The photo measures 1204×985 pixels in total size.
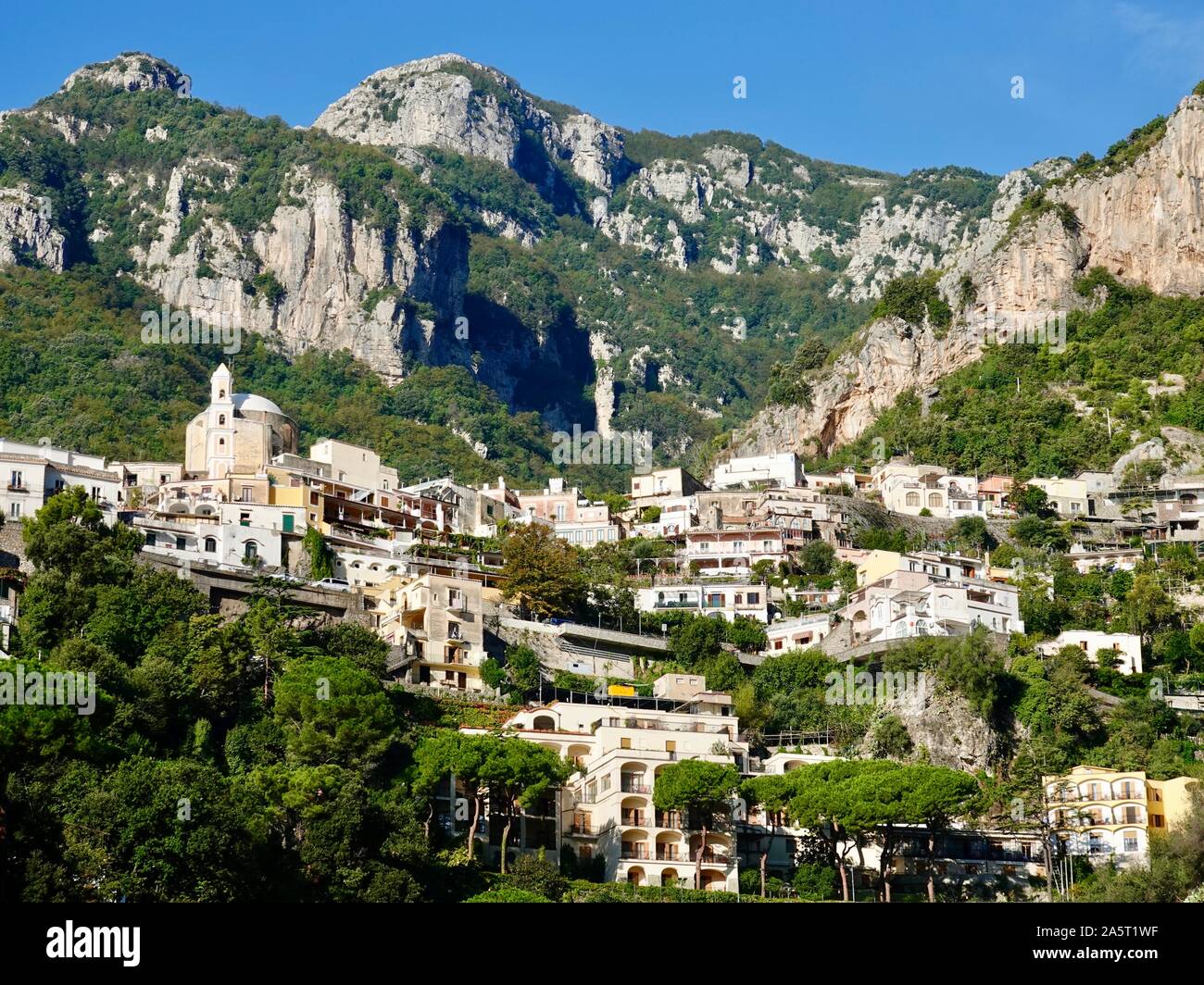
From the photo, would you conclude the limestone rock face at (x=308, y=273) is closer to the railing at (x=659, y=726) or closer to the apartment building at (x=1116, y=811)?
the railing at (x=659, y=726)

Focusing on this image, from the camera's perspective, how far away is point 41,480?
8194 centimetres

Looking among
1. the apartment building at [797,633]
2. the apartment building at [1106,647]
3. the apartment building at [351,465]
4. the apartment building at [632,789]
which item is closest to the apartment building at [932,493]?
the apartment building at [797,633]

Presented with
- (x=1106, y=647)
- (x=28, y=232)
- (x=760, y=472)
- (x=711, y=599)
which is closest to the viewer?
(x=1106, y=647)

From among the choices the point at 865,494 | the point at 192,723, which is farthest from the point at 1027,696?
the point at 865,494

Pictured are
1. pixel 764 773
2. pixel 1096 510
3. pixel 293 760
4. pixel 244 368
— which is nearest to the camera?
pixel 293 760

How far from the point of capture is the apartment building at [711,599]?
93812mm

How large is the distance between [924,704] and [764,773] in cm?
955

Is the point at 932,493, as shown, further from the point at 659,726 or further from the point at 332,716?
the point at 332,716

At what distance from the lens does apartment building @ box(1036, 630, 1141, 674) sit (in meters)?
82.1

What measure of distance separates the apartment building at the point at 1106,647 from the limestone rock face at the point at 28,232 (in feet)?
347

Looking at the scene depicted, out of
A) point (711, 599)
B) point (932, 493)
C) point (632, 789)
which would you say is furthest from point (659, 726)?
point (932, 493)

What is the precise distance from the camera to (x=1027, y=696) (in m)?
75.8

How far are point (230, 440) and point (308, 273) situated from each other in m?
71.6

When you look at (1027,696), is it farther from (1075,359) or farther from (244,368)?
(244,368)
